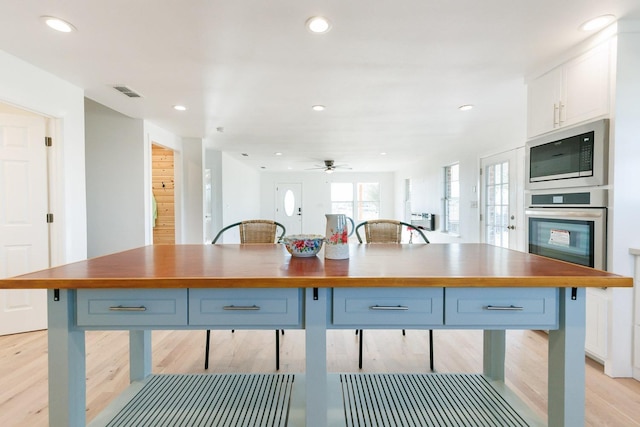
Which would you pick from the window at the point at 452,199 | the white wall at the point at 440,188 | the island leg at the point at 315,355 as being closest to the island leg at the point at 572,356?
the island leg at the point at 315,355

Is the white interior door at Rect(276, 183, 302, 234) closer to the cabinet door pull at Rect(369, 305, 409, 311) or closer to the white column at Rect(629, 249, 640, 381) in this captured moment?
the white column at Rect(629, 249, 640, 381)

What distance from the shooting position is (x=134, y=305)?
1188 mm

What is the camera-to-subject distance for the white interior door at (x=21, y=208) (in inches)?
112

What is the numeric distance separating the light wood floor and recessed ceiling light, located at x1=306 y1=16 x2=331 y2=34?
2.29 meters

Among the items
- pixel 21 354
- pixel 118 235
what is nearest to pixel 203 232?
pixel 118 235

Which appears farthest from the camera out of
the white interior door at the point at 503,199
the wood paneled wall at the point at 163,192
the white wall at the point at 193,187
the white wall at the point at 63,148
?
the wood paneled wall at the point at 163,192

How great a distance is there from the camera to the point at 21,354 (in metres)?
2.49

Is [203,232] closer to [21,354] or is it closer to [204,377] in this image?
[21,354]

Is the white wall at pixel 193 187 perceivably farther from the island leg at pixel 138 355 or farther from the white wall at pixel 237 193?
the island leg at pixel 138 355

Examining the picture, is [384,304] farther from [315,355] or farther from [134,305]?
[134,305]

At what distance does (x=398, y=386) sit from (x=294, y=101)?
2.82 metres

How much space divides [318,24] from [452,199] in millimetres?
5025

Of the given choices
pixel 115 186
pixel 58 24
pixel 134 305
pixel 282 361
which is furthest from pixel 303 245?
pixel 115 186

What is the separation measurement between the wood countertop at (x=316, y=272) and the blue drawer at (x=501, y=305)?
7 centimetres
